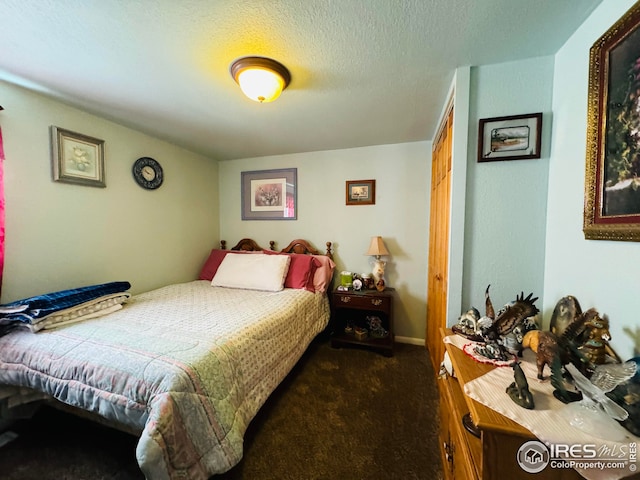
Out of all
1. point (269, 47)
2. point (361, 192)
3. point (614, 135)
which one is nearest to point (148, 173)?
point (269, 47)

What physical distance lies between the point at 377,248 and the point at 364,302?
0.59 meters

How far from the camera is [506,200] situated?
1340mm

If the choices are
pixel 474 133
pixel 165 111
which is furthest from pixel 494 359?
pixel 165 111

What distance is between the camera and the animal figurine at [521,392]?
709 millimetres

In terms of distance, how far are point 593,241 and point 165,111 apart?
2760 mm

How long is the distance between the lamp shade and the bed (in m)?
1.12

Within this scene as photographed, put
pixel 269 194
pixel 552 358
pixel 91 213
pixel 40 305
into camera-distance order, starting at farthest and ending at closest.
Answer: pixel 269 194 < pixel 91 213 < pixel 40 305 < pixel 552 358

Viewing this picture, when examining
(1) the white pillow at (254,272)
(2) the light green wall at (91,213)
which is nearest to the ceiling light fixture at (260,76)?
(2) the light green wall at (91,213)

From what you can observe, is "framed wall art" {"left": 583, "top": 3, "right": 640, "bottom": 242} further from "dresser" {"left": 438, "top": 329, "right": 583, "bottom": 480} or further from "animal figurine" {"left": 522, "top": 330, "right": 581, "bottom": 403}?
"dresser" {"left": 438, "top": 329, "right": 583, "bottom": 480}

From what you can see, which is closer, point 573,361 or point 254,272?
point 573,361

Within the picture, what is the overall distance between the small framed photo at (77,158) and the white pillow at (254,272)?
1339 mm

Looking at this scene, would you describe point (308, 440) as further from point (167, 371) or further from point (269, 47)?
point (269, 47)

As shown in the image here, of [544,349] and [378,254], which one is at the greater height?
[378,254]

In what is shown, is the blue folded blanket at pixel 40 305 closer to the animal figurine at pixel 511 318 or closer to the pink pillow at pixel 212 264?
Answer: the pink pillow at pixel 212 264
